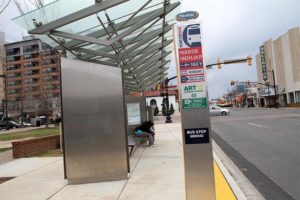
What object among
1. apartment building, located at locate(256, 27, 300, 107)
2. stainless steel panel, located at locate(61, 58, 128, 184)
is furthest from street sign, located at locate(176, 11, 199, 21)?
apartment building, located at locate(256, 27, 300, 107)

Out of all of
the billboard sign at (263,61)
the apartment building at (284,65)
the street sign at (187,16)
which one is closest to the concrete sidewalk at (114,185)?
the street sign at (187,16)

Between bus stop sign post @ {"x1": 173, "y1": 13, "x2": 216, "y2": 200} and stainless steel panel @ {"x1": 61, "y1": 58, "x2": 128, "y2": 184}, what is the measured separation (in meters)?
3.42

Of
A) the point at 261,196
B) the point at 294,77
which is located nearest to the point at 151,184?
the point at 261,196

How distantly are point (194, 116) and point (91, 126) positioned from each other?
12.3 feet

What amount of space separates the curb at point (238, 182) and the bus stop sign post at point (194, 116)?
76.4 inches

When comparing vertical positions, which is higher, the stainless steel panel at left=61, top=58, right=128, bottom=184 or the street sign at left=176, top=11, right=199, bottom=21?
the street sign at left=176, top=11, right=199, bottom=21

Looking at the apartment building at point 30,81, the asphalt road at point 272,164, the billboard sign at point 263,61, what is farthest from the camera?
the billboard sign at point 263,61

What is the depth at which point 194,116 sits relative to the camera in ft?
14.4

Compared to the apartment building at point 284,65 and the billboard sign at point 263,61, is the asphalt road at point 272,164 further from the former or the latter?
the billboard sign at point 263,61

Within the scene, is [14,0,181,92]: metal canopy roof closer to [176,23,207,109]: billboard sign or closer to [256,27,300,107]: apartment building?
[176,23,207,109]: billboard sign

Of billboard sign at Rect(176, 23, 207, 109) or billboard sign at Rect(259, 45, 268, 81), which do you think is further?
billboard sign at Rect(259, 45, 268, 81)

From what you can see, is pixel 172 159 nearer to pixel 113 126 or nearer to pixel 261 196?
pixel 113 126

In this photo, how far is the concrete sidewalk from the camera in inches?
248

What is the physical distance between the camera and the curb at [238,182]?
621 centimetres
